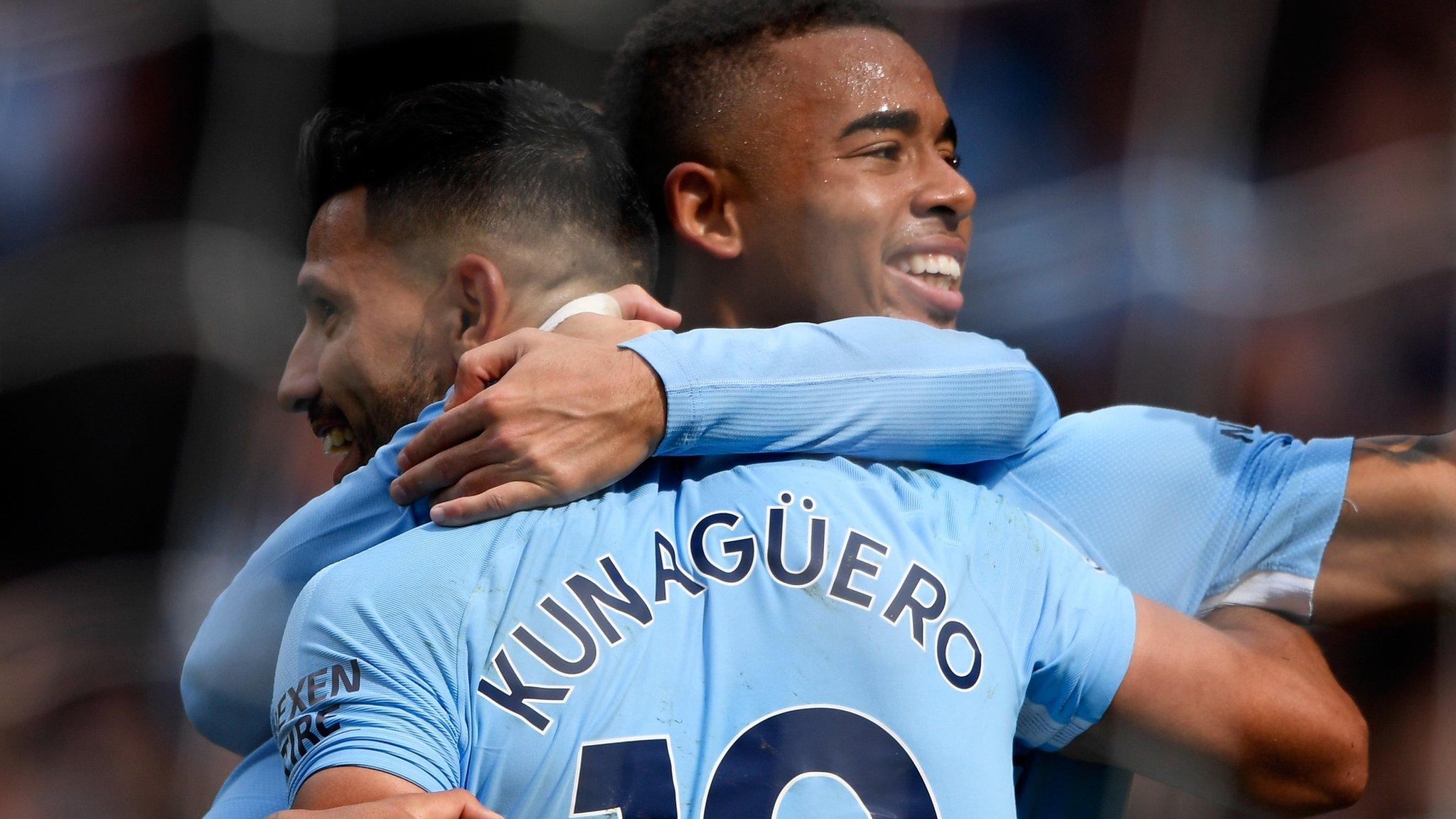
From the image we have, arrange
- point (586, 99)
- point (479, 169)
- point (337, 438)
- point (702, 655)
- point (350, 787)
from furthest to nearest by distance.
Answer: point (586, 99)
point (337, 438)
point (479, 169)
point (702, 655)
point (350, 787)

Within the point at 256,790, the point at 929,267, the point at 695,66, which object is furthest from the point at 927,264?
the point at 256,790

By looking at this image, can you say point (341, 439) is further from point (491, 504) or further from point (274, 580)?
point (491, 504)

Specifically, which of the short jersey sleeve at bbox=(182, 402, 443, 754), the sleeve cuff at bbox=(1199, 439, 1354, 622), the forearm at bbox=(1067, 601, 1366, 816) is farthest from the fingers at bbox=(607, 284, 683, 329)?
the sleeve cuff at bbox=(1199, 439, 1354, 622)

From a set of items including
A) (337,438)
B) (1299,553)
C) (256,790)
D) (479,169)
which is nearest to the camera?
(256,790)

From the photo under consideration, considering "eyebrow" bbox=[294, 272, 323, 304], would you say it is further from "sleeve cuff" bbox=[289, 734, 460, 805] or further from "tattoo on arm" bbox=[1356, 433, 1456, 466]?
"tattoo on arm" bbox=[1356, 433, 1456, 466]

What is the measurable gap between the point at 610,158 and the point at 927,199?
0.44m

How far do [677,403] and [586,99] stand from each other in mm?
1426

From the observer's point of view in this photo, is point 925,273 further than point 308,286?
Yes

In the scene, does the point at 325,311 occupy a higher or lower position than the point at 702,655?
higher

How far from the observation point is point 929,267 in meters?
1.78

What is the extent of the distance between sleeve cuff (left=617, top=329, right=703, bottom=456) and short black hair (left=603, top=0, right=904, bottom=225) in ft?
2.13

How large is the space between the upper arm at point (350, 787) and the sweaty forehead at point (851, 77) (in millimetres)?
1111

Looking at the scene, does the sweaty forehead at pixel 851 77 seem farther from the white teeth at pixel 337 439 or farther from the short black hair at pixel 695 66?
the white teeth at pixel 337 439

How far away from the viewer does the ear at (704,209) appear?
179 cm
